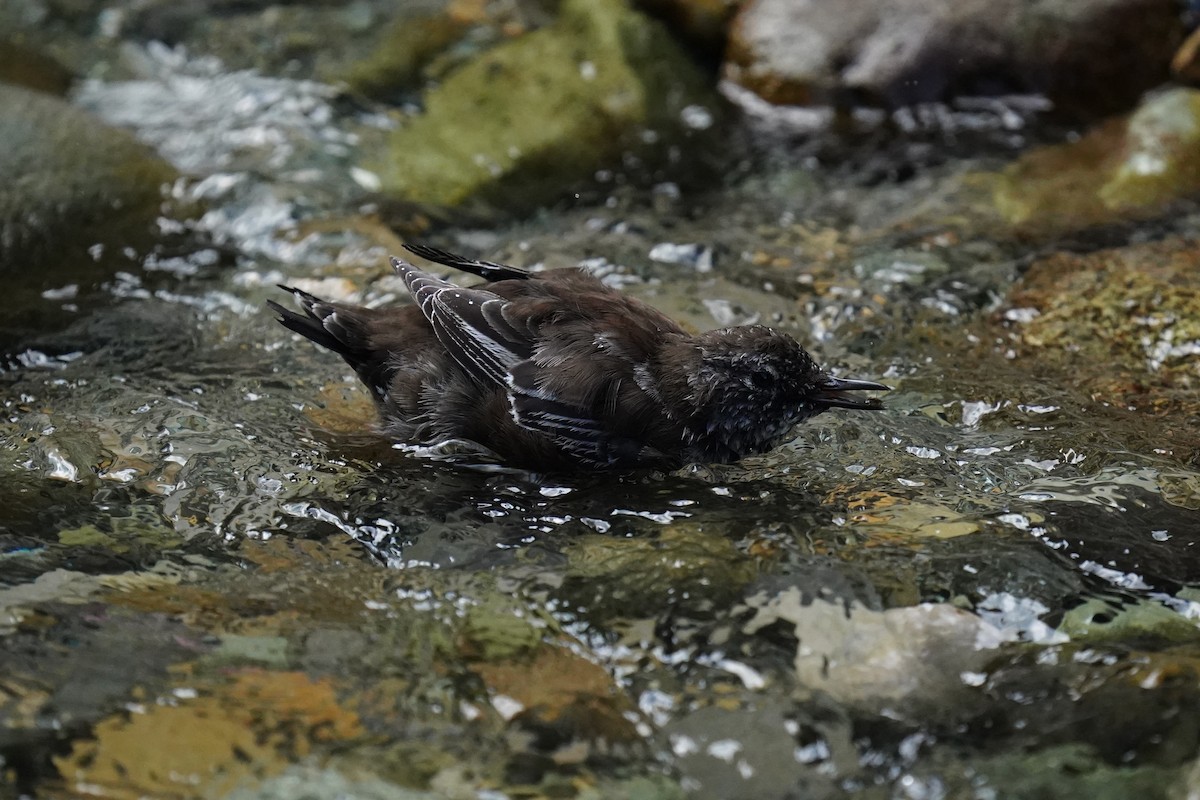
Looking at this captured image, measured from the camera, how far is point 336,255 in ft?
23.4

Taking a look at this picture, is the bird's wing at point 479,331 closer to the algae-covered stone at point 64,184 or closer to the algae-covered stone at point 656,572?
the algae-covered stone at point 656,572

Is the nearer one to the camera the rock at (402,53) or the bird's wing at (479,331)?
the bird's wing at (479,331)

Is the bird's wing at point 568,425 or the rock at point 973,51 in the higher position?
the rock at point 973,51

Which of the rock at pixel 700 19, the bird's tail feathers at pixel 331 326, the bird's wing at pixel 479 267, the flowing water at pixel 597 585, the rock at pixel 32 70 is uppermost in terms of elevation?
the rock at pixel 700 19

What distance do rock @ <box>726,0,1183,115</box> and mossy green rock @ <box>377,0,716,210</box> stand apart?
837 millimetres

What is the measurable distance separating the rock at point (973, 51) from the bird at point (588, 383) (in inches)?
176

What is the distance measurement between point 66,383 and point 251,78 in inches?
162

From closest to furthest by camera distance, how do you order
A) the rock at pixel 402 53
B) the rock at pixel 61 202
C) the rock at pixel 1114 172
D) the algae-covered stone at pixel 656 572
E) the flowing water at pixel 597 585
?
the flowing water at pixel 597 585
the algae-covered stone at pixel 656 572
the rock at pixel 61 202
the rock at pixel 1114 172
the rock at pixel 402 53

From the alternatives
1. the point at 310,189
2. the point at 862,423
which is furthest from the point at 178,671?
the point at 310,189

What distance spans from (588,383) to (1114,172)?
462 centimetres

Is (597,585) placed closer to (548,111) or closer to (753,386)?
(753,386)

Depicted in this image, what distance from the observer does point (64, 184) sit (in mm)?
7133

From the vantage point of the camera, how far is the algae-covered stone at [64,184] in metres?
6.81

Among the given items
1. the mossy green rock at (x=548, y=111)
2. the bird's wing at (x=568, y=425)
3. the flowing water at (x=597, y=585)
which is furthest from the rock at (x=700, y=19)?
the bird's wing at (x=568, y=425)
